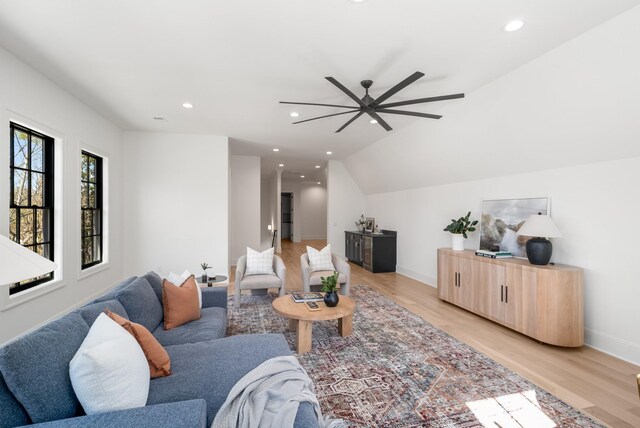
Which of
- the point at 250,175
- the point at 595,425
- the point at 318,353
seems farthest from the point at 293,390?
the point at 250,175

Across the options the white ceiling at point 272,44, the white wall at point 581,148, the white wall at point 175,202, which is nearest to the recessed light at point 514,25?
the white ceiling at point 272,44

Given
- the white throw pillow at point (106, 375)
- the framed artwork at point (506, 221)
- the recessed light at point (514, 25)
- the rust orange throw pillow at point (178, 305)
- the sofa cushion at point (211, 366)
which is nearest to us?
the white throw pillow at point (106, 375)

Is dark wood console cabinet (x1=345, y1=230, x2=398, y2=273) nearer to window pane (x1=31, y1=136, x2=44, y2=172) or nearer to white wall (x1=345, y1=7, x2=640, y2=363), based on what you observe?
white wall (x1=345, y1=7, x2=640, y2=363)

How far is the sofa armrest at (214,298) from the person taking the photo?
10.9ft

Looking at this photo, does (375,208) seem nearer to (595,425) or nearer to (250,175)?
(250,175)

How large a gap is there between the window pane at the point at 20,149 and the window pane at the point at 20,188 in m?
0.09

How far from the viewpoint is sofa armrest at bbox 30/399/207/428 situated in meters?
1.20

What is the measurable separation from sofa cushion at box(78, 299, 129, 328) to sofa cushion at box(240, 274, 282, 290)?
7.30ft

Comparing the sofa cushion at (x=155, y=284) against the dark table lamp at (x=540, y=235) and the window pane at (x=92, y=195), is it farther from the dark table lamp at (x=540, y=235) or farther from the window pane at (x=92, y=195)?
the dark table lamp at (x=540, y=235)

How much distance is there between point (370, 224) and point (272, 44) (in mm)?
6039

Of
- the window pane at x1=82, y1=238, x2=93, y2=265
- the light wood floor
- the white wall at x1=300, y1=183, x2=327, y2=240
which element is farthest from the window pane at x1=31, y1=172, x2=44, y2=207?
the white wall at x1=300, y1=183, x2=327, y2=240

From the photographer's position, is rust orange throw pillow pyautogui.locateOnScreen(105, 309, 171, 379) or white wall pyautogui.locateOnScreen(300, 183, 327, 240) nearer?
rust orange throw pillow pyautogui.locateOnScreen(105, 309, 171, 379)

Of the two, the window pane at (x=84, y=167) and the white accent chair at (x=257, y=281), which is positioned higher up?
the window pane at (x=84, y=167)

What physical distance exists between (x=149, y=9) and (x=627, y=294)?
195 inches
